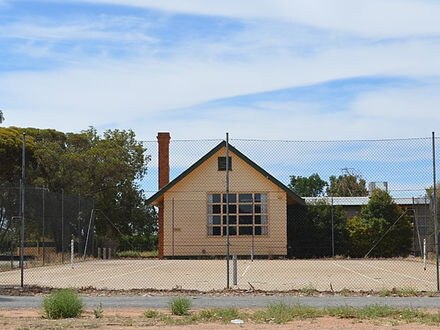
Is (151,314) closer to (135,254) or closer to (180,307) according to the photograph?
(180,307)

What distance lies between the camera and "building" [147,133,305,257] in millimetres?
43812

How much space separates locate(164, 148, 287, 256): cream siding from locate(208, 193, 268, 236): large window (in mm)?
322

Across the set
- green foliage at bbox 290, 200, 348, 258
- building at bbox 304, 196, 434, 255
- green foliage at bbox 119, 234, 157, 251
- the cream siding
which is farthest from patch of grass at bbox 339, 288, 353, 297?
green foliage at bbox 119, 234, 157, 251

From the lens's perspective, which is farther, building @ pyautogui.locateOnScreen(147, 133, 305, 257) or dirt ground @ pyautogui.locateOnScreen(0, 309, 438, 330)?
building @ pyautogui.locateOnScreen(147, 133, 305, 257)

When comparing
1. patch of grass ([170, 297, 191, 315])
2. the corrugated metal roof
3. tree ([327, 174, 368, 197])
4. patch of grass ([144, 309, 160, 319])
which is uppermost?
tree ([327, 174, 368, 197])

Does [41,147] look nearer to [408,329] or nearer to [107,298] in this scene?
[107,298]

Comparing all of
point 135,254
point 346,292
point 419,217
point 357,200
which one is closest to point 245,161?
point 135,254

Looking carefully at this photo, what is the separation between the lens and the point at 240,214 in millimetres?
44938

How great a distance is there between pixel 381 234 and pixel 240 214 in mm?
7481

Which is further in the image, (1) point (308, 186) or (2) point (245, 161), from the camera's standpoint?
(1) point (308, 186)

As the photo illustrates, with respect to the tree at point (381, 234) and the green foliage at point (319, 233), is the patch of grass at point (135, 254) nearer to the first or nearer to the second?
the green foliage at point (319, 233)

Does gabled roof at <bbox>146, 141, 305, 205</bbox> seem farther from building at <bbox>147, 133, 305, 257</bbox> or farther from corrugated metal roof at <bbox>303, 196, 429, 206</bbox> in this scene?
corrugated metal roof at <bbox>303, 196, 429, 206</bbox>

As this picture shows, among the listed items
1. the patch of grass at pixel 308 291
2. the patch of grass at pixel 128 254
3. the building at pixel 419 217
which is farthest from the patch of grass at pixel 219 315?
the patch of grass at pixel 128 254

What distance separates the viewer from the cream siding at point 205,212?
43.8 m
